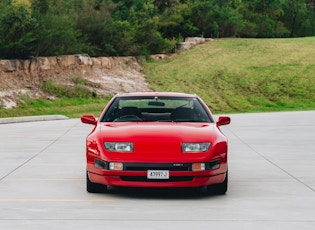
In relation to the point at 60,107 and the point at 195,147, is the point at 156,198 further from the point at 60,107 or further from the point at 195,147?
the point at 60,107

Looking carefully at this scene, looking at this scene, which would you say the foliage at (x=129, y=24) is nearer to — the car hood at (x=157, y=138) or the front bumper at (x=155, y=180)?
the car hood at (x=157, y=138)

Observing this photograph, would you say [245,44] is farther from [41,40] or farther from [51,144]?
[51,144]

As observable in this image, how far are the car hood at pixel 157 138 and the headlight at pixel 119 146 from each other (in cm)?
5

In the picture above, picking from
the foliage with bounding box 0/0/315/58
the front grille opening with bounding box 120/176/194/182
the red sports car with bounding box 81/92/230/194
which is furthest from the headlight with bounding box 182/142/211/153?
the foliage with bounding box 0/0/315/58

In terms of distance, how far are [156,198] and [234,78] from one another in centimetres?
4601

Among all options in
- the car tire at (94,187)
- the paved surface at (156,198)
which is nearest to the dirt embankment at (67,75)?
the paved surface at (156,198)

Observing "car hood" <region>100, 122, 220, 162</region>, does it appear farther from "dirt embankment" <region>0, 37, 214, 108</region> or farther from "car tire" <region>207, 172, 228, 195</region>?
"dirt embankment" <region>0, 37, 214, 108</region>

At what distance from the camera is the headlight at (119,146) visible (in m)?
10.7

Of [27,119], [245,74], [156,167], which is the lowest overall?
[245,74]

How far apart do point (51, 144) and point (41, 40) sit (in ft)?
85.5

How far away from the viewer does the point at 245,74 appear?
58000 mm

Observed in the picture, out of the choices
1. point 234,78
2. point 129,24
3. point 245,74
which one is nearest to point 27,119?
point 234,78

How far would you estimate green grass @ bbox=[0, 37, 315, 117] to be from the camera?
43.5 metres

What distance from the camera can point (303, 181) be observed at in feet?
41.3
